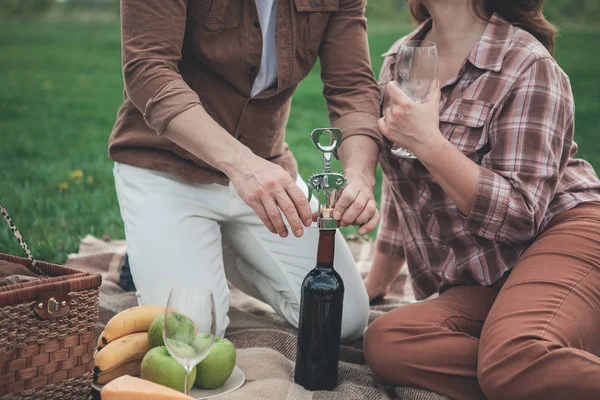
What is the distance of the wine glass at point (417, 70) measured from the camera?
2799 millimetres

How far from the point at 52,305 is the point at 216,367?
587 mm

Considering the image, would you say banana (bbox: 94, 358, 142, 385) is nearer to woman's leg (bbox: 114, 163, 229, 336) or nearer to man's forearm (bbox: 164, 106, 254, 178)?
woman's leg (bbox: 114, 163, 229, 336)

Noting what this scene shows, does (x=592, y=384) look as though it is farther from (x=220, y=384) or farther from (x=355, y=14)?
(x=355, y=14)

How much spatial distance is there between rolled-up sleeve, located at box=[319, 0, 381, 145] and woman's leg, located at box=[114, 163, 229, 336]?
2.12ft

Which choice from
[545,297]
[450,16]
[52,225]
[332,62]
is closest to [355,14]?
[332,62]

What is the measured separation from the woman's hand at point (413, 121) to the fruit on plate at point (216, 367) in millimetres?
970

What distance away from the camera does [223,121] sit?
3318 millimetres

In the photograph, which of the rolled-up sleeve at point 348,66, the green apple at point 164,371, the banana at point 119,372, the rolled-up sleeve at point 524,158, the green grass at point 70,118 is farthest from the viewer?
the green grass at point 70,118

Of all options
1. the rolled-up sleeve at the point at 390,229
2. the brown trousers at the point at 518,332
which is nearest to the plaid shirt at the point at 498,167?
the brown trousers at the point at 518,332

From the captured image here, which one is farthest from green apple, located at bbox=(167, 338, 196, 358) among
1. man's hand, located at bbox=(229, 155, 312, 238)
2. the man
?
the man

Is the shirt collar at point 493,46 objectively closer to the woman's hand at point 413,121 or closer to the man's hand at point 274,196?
the woman's hand at point 413,121

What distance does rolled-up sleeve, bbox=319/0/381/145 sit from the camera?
3393mm

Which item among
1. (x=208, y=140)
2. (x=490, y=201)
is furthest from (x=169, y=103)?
(x=490, y=201)

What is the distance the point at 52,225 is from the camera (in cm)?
489
